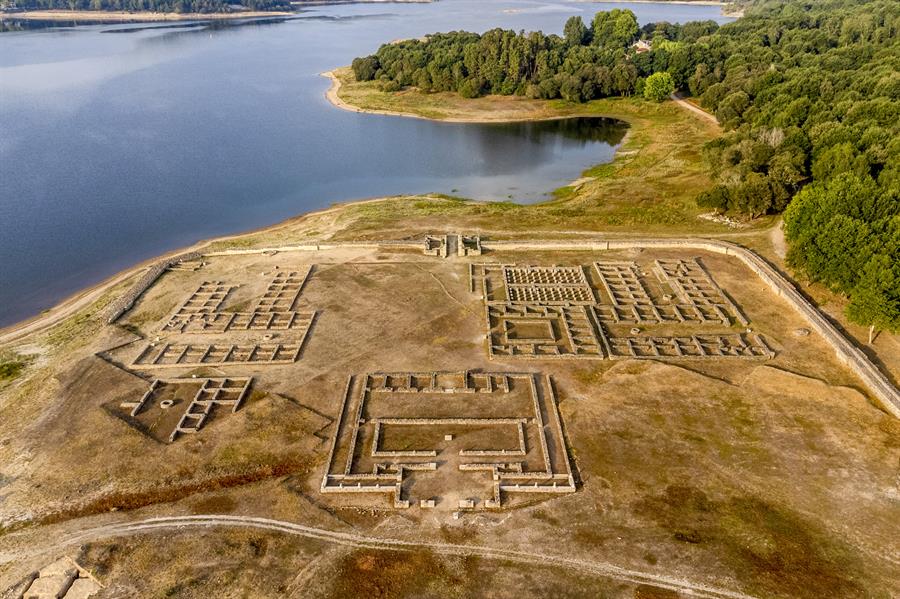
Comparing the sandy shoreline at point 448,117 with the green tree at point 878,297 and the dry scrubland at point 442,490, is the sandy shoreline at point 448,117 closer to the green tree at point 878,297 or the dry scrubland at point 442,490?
the dry scrubland at point 442,490

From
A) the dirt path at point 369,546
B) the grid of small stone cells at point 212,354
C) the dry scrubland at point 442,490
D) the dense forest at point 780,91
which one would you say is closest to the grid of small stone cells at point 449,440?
the dry scrubland at point 442,490

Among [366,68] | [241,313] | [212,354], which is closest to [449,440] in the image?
[212,354]

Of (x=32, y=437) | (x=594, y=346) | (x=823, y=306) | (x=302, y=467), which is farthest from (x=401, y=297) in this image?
(x=823, y=306)

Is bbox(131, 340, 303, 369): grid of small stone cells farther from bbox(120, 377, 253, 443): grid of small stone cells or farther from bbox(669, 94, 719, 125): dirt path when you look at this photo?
bbox(669, 94, 719, 125): dirt path

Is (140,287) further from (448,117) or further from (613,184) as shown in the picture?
(448,117)

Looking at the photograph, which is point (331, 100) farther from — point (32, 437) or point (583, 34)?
point (32, 437)

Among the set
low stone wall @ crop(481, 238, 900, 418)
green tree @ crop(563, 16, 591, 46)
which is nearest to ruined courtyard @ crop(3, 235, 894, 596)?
low stone wall @ crop(481, 238, 900, 418)

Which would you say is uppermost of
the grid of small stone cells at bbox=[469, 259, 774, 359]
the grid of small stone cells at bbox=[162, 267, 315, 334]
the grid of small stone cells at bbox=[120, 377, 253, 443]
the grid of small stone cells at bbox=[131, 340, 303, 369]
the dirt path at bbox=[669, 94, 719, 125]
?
the dirt path at bbox=[669, 94, 719, 125]
